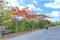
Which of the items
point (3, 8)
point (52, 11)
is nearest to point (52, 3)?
point (52, 11)

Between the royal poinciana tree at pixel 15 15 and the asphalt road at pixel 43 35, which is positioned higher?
the royal poinciana tree at pixel 15 15

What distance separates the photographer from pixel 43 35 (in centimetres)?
424

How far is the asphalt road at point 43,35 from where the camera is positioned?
4199 mm

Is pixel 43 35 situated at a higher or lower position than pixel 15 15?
lower

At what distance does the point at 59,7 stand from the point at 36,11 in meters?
0.33

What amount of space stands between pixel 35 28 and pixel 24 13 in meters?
0.26

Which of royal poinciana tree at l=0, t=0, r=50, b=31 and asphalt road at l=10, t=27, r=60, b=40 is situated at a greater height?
royal poinciana tree at l=0, t=0, r=50, b=31

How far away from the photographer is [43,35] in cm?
424

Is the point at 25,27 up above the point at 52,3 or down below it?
below

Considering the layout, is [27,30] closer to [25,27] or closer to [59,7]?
[25,27]

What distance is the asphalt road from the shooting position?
13.8ft

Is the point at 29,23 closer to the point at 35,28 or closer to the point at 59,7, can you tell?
the point at 35,28

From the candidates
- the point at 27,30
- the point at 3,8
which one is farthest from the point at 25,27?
the point at 3,8

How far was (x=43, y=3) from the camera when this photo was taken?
429 centimetres
